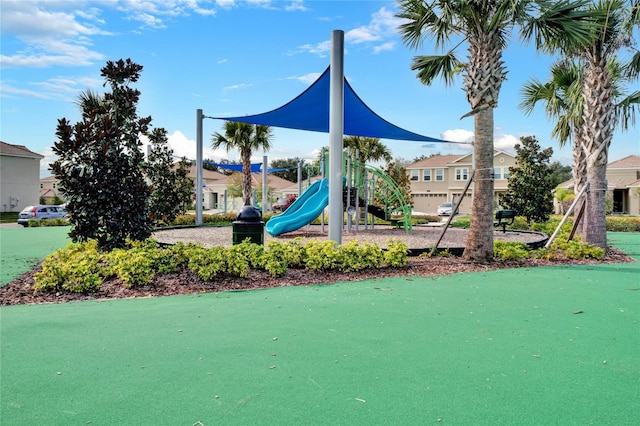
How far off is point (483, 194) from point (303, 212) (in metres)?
5.13

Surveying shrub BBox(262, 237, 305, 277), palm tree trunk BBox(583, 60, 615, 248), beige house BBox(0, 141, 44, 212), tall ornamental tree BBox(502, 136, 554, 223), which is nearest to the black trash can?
shrub BBox(262, 237, 305, 277)

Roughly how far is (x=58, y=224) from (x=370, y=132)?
14.5 metres

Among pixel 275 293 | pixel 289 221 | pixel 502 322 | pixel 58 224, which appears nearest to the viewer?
pixel 502 322

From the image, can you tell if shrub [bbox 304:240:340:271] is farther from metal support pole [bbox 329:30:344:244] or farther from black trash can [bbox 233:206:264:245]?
black trash can [bbox 233:206:264:245]

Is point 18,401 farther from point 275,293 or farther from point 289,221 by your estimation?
point 289,221

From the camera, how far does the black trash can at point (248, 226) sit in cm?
793

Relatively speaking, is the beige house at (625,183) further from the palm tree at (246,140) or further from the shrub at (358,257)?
the shrub at (358,257)

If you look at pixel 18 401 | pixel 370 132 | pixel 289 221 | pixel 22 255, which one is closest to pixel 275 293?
pixel 18 401

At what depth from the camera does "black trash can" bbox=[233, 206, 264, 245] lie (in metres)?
7.93

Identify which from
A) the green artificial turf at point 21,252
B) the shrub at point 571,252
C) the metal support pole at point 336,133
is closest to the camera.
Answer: the green artificial turf at point 21,252

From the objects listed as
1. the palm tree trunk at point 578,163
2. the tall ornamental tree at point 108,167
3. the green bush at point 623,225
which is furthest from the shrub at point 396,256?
the green bush at point 623,225

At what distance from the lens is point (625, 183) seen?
35.9 metres

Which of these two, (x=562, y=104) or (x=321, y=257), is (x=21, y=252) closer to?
(x=321, y=257)

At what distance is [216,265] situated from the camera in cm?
605
